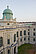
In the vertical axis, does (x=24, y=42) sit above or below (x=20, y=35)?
below

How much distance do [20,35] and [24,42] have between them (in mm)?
4129

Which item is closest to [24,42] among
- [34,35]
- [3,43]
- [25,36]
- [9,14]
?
[25,36]

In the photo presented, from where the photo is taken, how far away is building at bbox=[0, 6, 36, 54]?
1629 cm

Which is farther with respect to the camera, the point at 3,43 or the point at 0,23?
the point at 0,23

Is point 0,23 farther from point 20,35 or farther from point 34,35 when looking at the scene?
point 34,35

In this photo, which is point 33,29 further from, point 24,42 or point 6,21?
point 6,21

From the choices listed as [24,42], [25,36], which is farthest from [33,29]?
[24,42]

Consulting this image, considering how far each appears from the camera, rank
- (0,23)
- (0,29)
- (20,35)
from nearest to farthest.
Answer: (0,29) < (0,23) < (20,35)

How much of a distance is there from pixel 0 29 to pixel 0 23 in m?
6.10

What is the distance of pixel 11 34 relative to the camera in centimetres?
1734

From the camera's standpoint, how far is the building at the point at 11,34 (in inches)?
641

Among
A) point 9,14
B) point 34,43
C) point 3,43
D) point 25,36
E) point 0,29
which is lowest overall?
point 34,43

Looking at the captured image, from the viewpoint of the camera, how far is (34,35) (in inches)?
1340

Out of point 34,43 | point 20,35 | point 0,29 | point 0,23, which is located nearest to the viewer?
point 0,29
